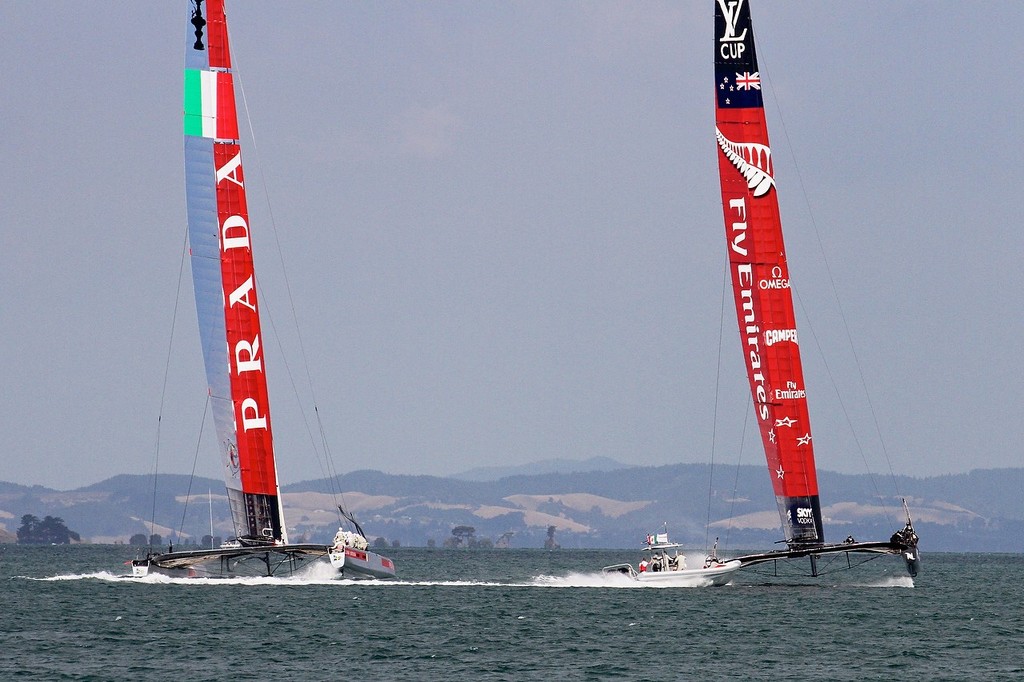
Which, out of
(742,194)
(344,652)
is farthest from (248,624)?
(742,194)

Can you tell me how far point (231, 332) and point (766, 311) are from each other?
20.5 meters

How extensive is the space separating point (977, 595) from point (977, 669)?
128 ft

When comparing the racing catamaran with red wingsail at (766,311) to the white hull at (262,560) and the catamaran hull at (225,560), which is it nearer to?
the white hull at (262,560)

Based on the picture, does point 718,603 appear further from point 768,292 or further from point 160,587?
point 160,587

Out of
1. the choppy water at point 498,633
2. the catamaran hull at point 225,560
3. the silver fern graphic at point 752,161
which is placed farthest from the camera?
the catamaran hull at point 225,560

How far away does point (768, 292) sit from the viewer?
6122cm

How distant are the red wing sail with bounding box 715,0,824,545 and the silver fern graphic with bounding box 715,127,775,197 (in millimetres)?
37

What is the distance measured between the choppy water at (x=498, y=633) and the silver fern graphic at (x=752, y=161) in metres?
15.5

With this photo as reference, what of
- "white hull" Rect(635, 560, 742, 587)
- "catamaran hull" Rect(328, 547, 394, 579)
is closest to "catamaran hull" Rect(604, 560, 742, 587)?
"white hull" Rect(635, 560, 742, 587)

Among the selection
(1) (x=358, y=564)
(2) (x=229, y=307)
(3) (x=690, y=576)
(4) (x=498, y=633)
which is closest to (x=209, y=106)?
(2) (x=229, y=307)

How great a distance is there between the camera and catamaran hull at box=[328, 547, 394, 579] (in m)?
61.8

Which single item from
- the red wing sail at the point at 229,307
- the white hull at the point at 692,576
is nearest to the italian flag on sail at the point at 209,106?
the red wing sail at the point at 229,307

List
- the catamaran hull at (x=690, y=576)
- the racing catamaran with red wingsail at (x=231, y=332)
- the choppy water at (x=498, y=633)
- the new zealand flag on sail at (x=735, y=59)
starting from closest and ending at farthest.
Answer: the choppy water at (x=498, y=633) < the catamaran hull at (x=690, y=576) < the new zealand flag on sail at (x=735, y=59) < the racing catamaran with red wingsail at (x=231, y=332)

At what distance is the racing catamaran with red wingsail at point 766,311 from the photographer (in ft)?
201
